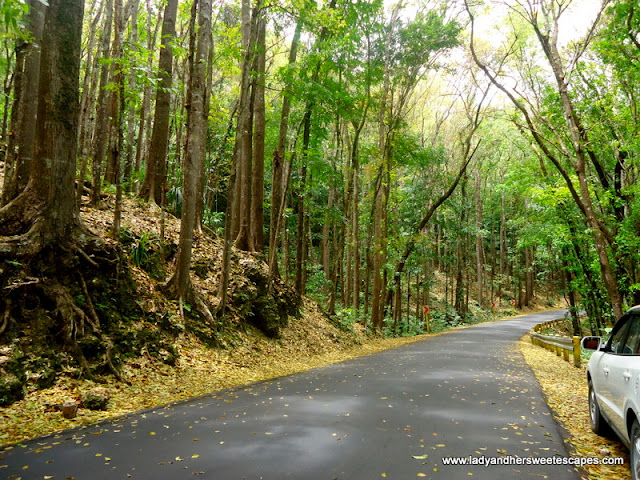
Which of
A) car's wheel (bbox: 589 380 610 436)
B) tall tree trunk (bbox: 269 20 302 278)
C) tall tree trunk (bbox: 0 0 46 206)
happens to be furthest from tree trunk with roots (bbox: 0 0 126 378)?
tall tree trunk (bbox: 269 20 302 278)

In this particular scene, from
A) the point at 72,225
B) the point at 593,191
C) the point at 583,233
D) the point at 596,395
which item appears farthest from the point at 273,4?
the point at 583,233

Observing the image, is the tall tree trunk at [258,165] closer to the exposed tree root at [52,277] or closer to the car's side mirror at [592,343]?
the exposed tree root at [52,277]

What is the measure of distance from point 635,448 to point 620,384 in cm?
73

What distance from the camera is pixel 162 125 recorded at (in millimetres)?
13625

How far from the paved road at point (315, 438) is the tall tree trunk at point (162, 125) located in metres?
8.77

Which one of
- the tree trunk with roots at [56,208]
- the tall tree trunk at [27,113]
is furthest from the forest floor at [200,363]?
the tall tree trunk at [27,113]

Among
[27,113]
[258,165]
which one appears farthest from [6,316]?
[258,165]

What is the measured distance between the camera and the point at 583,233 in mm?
18812

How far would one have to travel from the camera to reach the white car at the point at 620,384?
3.75m

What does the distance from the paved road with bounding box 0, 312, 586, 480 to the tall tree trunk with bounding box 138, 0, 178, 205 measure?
8774mm

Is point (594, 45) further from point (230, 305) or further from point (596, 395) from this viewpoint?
point (230, 305)

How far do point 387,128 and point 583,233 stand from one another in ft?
35.3

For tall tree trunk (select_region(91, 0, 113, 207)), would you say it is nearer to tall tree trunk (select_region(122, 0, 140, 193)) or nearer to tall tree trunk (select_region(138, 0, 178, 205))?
tall tree trunk (select_region(122, 0, 140, 193))

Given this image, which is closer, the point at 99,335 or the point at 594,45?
the point at 99,335
